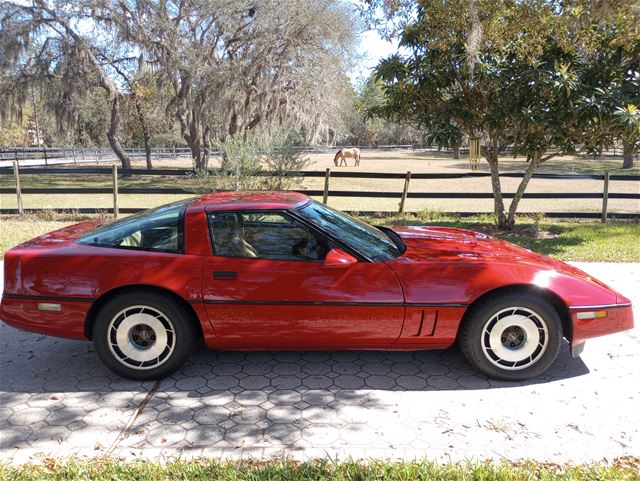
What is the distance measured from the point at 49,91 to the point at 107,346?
83.1 feet

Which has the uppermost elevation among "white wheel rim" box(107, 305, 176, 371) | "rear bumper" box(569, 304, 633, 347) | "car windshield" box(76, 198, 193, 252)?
"car windshield" box(76, 198, 193, 252)

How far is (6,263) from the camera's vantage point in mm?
3693

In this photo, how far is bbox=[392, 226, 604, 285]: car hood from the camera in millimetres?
3826

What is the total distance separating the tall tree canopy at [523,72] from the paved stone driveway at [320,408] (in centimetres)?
495

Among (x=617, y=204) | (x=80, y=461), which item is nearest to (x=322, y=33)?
(x=617, y=204)

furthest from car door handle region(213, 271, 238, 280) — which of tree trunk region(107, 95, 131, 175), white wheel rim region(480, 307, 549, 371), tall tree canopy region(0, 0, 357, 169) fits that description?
tree trunk region(107, 95, 131, 175)

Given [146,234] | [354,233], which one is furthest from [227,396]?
[354,233]

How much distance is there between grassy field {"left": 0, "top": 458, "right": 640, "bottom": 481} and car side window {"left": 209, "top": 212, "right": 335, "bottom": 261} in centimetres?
147

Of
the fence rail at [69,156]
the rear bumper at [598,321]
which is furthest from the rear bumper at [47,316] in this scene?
the fence rail at [69,156]

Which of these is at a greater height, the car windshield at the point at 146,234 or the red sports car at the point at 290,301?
the car windshield at the point at 146,234

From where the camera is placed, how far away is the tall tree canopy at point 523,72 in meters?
7.39

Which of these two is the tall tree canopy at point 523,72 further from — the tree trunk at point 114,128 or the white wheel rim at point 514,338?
the tree trunk at point 114,128

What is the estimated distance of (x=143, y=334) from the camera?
12.1 ft

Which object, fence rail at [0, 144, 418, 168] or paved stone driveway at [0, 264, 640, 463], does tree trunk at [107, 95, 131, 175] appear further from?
paved stone driveway at [0, 264, 640, 463]
